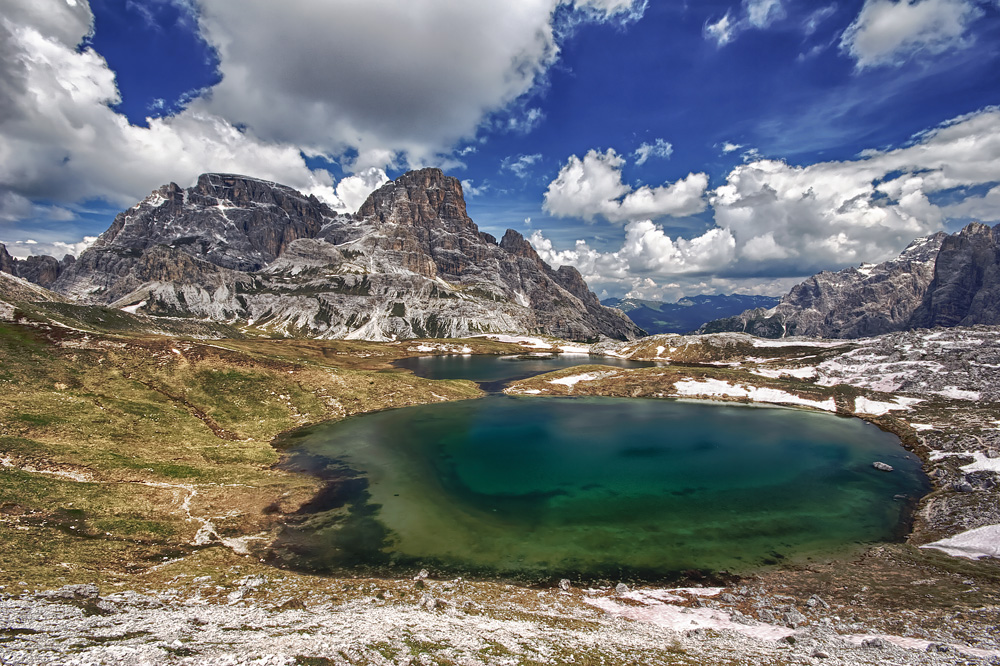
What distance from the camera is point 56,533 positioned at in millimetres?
24594

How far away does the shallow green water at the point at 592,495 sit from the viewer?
30.6 m

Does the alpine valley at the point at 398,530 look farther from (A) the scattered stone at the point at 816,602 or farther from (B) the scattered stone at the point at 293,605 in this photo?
(A) the scattered stone at the point at 816,602

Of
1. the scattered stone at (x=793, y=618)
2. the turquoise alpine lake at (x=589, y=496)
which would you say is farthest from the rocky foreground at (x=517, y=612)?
the turquoise alpine lake at (x=589, y=496)

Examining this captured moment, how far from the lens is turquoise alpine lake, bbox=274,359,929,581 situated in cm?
3038

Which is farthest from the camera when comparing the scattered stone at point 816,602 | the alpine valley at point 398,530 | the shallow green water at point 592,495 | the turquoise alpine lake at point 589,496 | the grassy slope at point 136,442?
the shallow green water at point 592,495

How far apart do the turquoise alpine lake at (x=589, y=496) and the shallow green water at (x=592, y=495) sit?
18 cm

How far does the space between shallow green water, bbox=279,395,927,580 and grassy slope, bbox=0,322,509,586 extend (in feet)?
23.4

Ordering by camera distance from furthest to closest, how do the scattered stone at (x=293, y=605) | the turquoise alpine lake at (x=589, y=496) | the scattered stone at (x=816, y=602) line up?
the turquoise alpine lake at (x=589, y=496)
the scattered stone at (x=816, y=602)
the scattered stone at (x=293, y=605)

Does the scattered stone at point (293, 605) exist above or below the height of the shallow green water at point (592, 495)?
above

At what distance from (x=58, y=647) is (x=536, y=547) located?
88.3ft

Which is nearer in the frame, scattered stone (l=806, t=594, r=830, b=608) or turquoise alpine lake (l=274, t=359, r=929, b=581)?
scattered stone (l=806, t=594, r=830, b=608)

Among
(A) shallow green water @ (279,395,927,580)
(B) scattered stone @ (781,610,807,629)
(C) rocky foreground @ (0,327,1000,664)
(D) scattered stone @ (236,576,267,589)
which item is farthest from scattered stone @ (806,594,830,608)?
(D) scattered stone @ (236,576,267,589)

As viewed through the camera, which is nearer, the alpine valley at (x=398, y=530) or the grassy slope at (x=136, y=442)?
the alpine valley at (x=398, y=530)

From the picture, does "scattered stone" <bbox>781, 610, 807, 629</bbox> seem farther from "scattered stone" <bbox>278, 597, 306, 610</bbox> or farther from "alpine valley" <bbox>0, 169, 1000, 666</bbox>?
"scattered stone" <bbox>278, 597, 306, 610</bbox>
